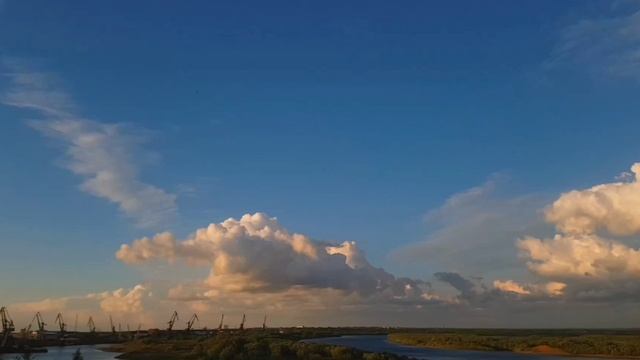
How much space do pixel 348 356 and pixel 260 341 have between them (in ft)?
103

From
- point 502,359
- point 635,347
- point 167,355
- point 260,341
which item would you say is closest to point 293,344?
point 260,341

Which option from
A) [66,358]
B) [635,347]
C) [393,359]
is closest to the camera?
[393,359]

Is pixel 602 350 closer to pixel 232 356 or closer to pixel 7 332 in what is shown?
pixel 232 356

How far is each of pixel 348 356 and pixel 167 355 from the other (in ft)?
151

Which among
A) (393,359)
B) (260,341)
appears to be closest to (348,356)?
(393,359)

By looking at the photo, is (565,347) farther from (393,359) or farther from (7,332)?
(7,332)

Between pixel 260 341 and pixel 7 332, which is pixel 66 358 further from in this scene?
pixel 7 332

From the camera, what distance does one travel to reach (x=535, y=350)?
182 meters

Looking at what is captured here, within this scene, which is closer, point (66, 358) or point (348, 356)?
point (348, 356)

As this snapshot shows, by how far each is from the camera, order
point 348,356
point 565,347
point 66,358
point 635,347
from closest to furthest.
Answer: point 348,356 < point 66,358 < point 635,347 < point 565,347

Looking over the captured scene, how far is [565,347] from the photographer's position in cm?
17900

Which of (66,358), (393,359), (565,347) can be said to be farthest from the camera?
(565,347)

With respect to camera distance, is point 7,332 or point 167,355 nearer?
point 167,355

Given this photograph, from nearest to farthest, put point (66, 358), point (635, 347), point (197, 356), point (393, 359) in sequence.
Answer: point (393, 359) → point (197, 356) → point (66, 358) → point (635, 347)
